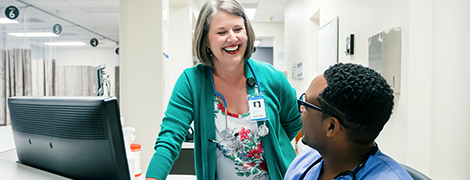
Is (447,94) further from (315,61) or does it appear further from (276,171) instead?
(315,61)

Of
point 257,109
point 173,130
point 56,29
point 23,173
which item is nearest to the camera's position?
point 23,173

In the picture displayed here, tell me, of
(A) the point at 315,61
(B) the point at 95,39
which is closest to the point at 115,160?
(A) the point at 315,61

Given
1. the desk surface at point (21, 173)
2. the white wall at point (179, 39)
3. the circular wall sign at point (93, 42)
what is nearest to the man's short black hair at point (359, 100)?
the desk surface at point (21, 173)

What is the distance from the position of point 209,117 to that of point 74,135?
1.86 ft

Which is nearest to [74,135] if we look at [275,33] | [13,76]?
[13,76]

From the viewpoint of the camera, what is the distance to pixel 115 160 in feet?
2.05

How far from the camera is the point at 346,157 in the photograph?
0.80 m

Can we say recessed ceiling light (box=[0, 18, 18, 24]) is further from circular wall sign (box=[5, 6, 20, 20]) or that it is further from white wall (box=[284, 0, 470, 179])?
white wall (box=[284, 0, 470, 179])

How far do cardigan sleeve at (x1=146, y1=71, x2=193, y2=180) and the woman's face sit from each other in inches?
6.7

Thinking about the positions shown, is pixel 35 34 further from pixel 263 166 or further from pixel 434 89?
pixel 434 89

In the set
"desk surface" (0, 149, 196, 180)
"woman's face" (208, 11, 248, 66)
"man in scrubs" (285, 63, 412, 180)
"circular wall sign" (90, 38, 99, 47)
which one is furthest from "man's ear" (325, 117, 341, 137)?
"circular wall sign" (90, 38, 99, 47)

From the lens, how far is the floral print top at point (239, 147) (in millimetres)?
1169

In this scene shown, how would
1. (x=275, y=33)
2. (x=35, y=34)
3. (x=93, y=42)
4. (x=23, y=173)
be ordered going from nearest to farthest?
1. (x=23, y=173)
2. (x=35, y=34)
3. (x=93, y=42)
4. (x=275, y=33)

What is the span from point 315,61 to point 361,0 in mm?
1952
